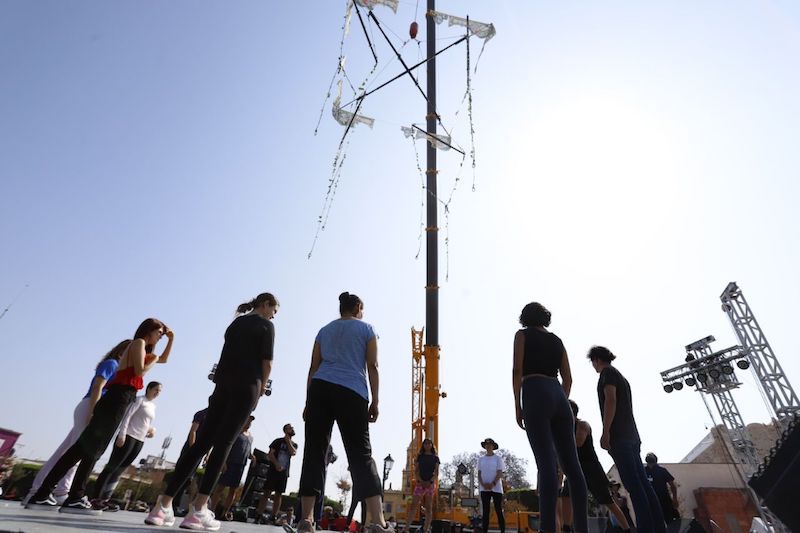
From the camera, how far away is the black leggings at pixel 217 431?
9.59 feet

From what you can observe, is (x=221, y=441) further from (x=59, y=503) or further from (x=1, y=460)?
(x=1, y=460)

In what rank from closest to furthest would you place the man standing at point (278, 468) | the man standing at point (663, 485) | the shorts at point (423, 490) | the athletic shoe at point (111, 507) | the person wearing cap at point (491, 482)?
the athletic shoe at point (111, 507) < the man standing at point (663, 485) < the man standing at point (278, 468) < the shorts at point (423, 490) < the person wearing cap at point (491, 482)

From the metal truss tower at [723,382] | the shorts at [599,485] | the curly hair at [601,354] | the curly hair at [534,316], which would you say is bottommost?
the shorts at [599,485]

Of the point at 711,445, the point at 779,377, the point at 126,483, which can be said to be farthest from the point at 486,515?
the point at 711,445

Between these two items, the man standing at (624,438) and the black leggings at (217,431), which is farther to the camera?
the man standing at (624,438)

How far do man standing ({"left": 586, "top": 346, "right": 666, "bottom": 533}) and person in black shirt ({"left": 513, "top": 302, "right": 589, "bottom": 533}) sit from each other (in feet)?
3.66

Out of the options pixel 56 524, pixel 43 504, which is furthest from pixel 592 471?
pixel 43 504

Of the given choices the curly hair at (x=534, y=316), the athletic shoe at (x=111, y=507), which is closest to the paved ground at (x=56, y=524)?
the athletic shoe at (x=111, y=507)

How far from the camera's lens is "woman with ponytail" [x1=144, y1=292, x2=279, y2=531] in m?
2.84

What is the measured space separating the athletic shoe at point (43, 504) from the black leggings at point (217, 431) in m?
1.11

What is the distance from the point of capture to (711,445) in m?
33.6

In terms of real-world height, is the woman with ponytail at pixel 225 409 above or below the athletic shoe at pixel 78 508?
above

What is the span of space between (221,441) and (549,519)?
219cm

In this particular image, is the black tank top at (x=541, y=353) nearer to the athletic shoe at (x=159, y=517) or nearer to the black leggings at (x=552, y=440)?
the black leggings at (x=552, y=440)
